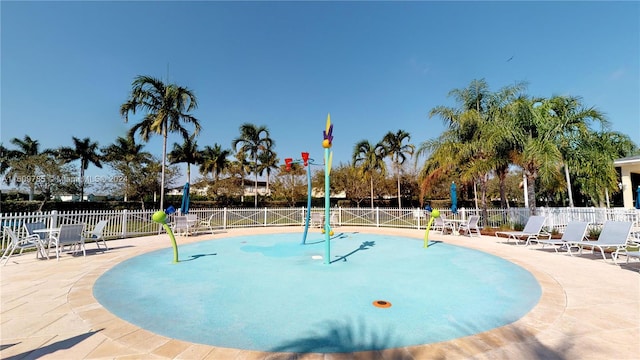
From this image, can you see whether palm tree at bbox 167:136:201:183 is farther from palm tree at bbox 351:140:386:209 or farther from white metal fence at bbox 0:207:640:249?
palm tree at bbox 351:140:386:209

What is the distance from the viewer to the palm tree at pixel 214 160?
3350cm

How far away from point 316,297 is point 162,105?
17.1m

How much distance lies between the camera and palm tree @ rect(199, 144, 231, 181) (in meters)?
33.5

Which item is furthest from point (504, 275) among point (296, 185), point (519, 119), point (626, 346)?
Answer: point (296, 185)

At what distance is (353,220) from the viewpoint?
18.7m

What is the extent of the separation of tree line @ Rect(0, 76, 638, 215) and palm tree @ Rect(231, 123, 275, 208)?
0.34ft

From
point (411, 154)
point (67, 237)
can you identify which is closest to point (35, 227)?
point (67, 237)

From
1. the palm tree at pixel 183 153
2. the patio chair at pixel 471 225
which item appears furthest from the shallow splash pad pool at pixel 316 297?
the palm tree at pixel 183 153

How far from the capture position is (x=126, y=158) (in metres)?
28.0

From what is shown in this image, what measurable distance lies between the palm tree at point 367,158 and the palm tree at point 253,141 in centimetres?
941

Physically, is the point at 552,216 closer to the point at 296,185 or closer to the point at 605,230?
the point at 605,230

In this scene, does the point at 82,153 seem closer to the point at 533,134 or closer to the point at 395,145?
the point at 395,145

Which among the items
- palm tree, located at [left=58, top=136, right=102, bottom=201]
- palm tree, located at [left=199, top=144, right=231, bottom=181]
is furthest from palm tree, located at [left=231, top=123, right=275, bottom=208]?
palm tree, located at [left=58, top=136, right=102, bottom=201]

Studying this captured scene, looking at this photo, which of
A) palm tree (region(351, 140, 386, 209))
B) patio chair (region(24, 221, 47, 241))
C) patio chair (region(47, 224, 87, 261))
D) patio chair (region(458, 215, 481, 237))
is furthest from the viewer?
palm tree (region(351, 140, 386, 209))
